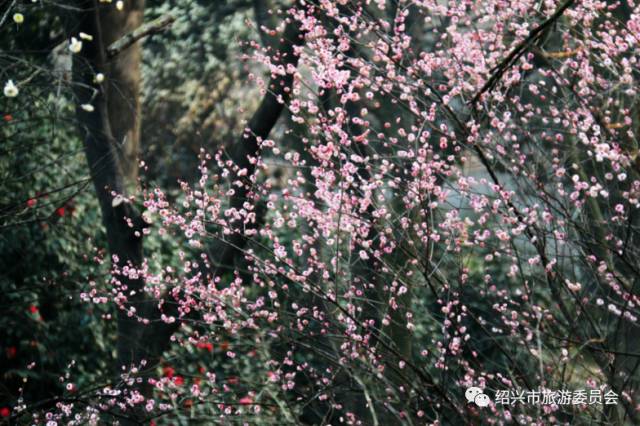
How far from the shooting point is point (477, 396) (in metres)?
3.71

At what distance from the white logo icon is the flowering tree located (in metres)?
0.05

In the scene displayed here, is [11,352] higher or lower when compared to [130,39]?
lower

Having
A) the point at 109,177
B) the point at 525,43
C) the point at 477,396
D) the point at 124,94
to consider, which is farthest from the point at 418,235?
the point at 124,94

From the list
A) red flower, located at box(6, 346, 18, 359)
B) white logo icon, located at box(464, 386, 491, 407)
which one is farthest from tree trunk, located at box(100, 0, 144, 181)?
white logo icon, located at box(464, 386, 491, 407)

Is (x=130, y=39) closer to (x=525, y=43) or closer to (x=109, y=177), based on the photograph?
(x=109, y=177)

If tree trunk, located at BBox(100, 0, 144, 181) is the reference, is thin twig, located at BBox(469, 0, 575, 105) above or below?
above

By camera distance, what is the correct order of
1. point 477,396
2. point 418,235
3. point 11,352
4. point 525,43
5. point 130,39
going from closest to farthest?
point 525,43 < point 477,396 < point 418,235 < point 130,39 < point 11,352

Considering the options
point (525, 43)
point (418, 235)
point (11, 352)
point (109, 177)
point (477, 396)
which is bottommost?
point (11, 352)

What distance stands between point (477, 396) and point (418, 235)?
1.16 meters

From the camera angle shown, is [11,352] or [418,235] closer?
[418,235]

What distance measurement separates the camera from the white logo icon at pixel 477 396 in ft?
12.0

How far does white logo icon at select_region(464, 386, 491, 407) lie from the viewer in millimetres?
3672

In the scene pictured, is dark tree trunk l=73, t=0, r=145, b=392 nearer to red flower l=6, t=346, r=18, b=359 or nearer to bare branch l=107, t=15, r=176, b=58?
bare branch l=107, t=15, r=176, b=58

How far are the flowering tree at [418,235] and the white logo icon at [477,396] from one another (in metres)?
0.05
